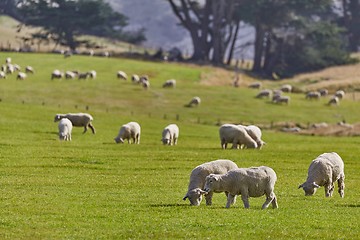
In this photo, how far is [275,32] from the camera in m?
142

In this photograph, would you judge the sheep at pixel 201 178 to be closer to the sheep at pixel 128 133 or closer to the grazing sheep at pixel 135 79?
the sheep at pixel 128 133

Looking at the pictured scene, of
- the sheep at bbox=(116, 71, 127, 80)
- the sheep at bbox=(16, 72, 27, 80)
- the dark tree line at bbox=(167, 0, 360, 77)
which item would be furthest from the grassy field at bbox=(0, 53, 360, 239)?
the dark tree line at bbox=(167, 0, 360, 77)

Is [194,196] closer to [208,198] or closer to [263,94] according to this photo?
[208,198]

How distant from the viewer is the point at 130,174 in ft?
121

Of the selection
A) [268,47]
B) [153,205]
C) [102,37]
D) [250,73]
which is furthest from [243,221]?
[102,37]

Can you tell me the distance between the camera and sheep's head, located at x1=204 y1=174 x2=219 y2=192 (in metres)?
25.4

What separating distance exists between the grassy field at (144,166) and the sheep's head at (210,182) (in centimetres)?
75

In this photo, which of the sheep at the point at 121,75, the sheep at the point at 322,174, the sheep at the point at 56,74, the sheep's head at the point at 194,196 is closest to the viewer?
the sheep's head at the point at 194,196

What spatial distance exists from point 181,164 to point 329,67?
102902mm

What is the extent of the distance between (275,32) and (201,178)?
11725 centimetres

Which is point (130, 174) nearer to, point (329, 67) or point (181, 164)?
point (181, 164)

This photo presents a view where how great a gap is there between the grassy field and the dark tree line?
44844mm

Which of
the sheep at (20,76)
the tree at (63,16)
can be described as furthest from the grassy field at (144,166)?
the tree at (63,16)

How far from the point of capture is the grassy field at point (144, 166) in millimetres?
23031
